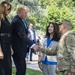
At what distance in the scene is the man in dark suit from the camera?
9.43 metres

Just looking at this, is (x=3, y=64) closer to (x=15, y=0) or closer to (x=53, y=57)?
(x=53, y=57)

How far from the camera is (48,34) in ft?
31.7

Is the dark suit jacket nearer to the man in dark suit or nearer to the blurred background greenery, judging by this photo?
the man in dark suit

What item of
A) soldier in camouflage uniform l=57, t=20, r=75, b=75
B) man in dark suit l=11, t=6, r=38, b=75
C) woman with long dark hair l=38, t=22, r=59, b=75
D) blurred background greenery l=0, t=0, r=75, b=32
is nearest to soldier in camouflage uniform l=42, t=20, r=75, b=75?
soldier in camouflage uniform l=57, t=20, r=75, b=75

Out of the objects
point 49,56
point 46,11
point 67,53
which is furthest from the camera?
point 46,11

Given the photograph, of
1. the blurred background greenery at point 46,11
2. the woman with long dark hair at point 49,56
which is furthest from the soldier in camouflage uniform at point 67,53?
the blurred background greenery at point 46,11

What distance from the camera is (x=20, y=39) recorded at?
949 centimetres

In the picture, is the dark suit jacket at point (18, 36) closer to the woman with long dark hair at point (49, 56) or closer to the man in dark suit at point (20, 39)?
the man in dark suit at point (20, 39)

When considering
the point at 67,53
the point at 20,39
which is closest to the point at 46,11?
the point at 20,39

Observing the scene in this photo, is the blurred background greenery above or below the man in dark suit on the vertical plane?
above

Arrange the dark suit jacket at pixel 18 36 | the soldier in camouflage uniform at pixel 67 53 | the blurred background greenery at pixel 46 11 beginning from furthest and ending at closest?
the blurred background greenery at pixel 46 11 < the dark suit jacket at pixel 18 36 < the soldier in camouflage uniform at pixel 67 53

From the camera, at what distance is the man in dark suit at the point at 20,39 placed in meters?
9.43

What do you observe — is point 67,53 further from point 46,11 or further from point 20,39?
point 46,11

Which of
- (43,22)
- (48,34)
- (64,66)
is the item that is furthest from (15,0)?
(64,66)
